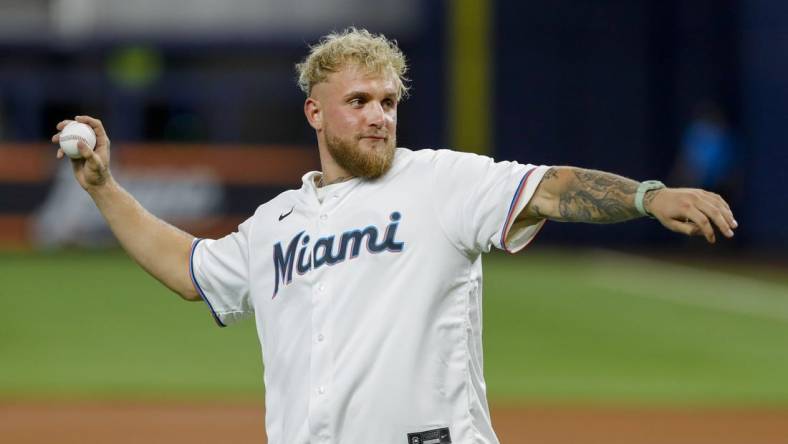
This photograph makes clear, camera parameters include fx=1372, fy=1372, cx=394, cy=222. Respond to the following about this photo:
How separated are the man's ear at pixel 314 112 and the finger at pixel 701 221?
50.6 inches

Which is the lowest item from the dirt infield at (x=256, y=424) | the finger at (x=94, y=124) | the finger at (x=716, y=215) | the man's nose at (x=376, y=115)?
the dirt infield at (x=256, y=424)

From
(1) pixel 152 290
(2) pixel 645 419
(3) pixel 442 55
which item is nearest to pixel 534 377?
(2) pixel 645 419

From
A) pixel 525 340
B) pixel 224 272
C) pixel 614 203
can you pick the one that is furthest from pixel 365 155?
pixel 525 340

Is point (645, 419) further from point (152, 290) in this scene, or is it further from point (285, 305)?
point (152, 290)

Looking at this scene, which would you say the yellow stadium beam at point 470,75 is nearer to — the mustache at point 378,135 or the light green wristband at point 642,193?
the mustache at point 378,135

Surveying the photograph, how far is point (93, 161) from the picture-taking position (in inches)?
185

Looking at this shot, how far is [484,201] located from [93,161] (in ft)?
4.82

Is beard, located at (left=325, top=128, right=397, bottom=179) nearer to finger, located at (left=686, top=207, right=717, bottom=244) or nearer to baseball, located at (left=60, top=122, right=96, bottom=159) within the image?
baseball, located at (left=60, top=122, right=96, bottom=159)

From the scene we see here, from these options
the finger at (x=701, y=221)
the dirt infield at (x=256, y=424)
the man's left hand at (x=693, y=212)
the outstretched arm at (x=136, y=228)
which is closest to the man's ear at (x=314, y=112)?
the outstretched arm at (x=136, y=228)

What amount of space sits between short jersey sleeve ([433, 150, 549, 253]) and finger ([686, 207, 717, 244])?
0.54 meters

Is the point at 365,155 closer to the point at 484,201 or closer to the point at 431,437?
the point at 484,201

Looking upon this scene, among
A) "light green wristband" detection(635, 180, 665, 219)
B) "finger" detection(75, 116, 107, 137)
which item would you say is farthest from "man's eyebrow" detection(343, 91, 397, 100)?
"finger" detection(75, 116, 107, 137)

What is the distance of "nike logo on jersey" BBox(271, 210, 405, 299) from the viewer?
4.15 metres

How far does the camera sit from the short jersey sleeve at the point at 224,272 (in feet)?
15.0
